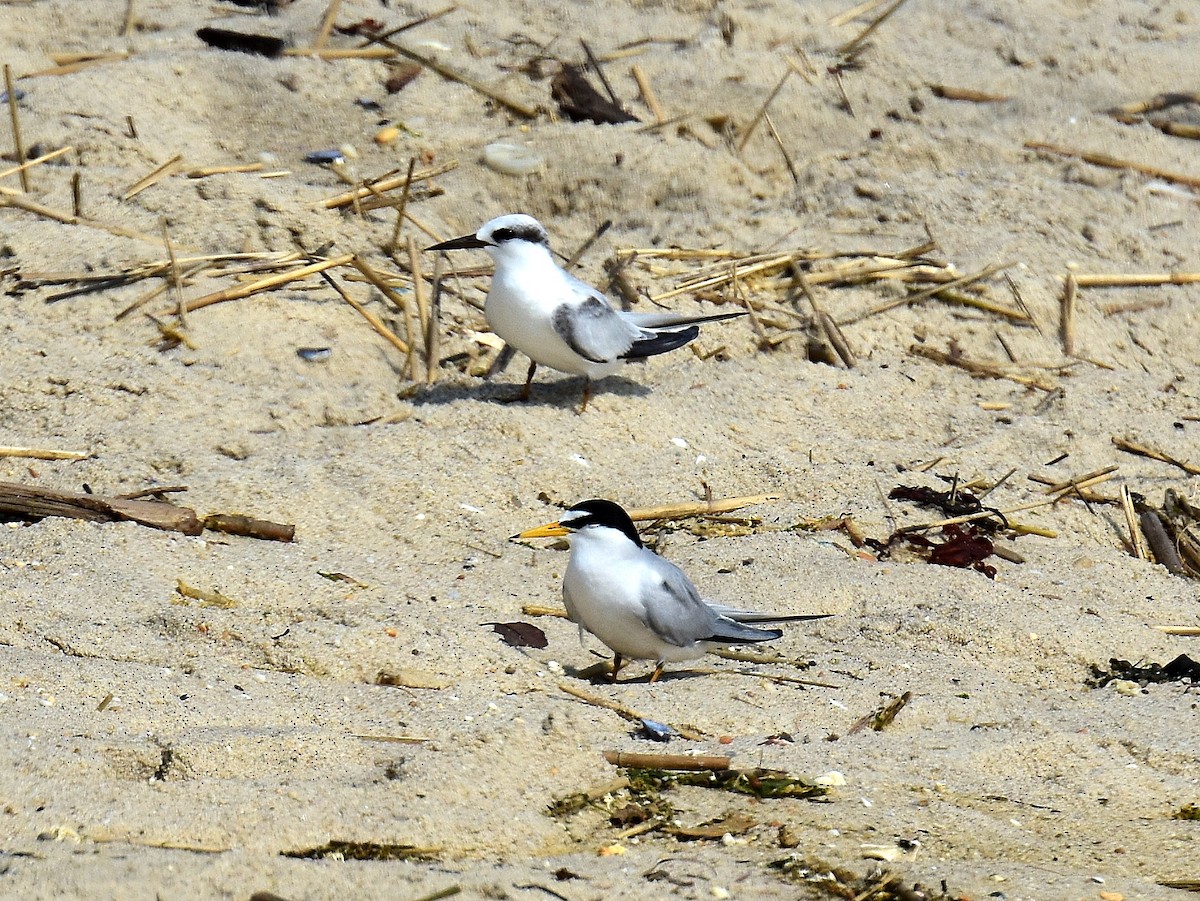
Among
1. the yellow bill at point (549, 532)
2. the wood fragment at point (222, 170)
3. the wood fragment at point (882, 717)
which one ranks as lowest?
the wood fragment at point (222, 170)

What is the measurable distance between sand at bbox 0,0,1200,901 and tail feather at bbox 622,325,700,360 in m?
0.18

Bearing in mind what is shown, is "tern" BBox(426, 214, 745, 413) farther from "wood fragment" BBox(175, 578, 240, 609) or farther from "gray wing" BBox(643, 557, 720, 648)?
"wood fragment" BBox(175, 578, 240, 609)

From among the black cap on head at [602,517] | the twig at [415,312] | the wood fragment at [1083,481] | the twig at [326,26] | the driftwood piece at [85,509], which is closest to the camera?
the black cap on head at [602,517]

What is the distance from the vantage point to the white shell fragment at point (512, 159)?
24.1ft

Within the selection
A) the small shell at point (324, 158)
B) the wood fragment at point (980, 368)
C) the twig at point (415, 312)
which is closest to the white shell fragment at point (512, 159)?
the small shell at point (324, 158)

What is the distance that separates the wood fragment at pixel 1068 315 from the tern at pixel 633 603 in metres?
3.05

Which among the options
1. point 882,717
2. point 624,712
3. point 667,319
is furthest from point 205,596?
point 667,319

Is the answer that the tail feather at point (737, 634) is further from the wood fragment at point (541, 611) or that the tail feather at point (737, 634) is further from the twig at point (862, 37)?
the twig at point (862, 37)

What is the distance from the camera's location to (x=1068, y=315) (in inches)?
271

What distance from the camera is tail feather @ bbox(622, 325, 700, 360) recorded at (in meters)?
6.17

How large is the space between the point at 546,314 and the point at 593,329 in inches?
7.9

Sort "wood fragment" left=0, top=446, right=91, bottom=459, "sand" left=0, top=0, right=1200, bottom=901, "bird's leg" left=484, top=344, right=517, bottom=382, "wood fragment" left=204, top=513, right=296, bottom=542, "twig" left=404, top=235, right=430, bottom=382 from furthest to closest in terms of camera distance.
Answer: "bird's leg" left=484, top=344, right=517, bottom=382 < "twig" left=404, top=235, right=430, bottom=382 < "wood fragment" left=0, top=446, right=91, bottom=459 < "wood fragment" left=204, top=513, right=296, bottom=542 < "sand" left=0, top=0, right=1200, bottom=901

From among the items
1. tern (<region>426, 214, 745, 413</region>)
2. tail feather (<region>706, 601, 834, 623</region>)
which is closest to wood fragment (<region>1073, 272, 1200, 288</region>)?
tern (<region>426, 214, 745, 413</region>)

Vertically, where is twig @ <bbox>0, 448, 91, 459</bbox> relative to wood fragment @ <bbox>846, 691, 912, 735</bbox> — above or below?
below
